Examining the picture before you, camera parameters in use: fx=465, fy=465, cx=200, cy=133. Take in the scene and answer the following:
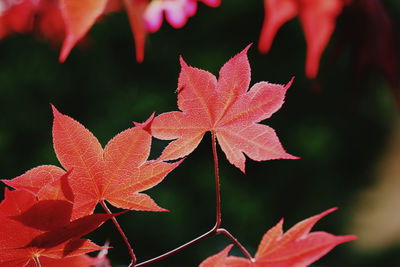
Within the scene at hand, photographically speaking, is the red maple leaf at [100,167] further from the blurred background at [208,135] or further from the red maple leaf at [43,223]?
the blurred background at [208,135]

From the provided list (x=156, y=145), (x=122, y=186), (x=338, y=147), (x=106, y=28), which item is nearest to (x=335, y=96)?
(x=338, y=147)

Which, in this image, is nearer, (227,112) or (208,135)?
(227,112)

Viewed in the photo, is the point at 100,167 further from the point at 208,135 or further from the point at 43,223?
the point at 208,135

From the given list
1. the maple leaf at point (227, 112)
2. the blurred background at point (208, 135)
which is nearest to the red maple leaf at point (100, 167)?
the maple leaf at point (227, 112)

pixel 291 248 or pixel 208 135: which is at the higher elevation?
pixel 291 248

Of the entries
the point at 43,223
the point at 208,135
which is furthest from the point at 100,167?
the point at 208,135
